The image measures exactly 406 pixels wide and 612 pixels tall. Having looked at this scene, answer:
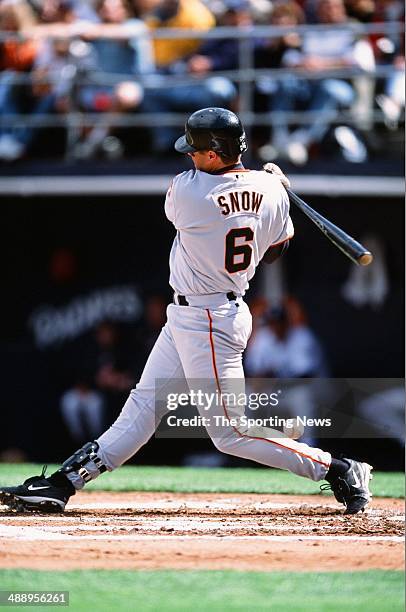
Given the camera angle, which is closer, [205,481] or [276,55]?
[205,481]

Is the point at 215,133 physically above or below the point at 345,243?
above

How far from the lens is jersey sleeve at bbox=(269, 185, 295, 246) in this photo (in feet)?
17.0

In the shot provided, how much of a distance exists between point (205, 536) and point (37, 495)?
2.88ft

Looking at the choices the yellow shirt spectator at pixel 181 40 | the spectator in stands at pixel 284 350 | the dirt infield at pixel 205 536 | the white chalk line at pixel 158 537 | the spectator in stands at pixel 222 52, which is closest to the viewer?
the dirt infield at pixel 205 536

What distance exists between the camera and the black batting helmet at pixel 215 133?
4.98m

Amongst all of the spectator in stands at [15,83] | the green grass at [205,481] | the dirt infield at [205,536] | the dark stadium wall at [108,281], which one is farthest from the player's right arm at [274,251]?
the dark stadium wall at [108,281]

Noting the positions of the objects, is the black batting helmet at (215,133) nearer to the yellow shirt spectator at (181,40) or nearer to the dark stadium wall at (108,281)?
the yellow shirt spectator at (181,40)

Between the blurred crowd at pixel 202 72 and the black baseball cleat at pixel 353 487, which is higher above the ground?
the blurred crowd at pixel 202 72

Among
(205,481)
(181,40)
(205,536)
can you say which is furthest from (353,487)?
(181,40)

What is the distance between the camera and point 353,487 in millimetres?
5277

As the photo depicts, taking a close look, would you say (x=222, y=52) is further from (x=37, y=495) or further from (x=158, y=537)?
(x=158, y=537)

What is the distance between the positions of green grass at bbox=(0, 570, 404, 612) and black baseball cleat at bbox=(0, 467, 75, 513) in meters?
1.16

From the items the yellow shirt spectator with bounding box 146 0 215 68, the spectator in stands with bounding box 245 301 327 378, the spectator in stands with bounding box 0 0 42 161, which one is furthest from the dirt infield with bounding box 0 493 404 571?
the yellow shirt spectator with bounding box 146 0 215 68

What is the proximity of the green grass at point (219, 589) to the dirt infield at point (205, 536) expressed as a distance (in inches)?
4.5
